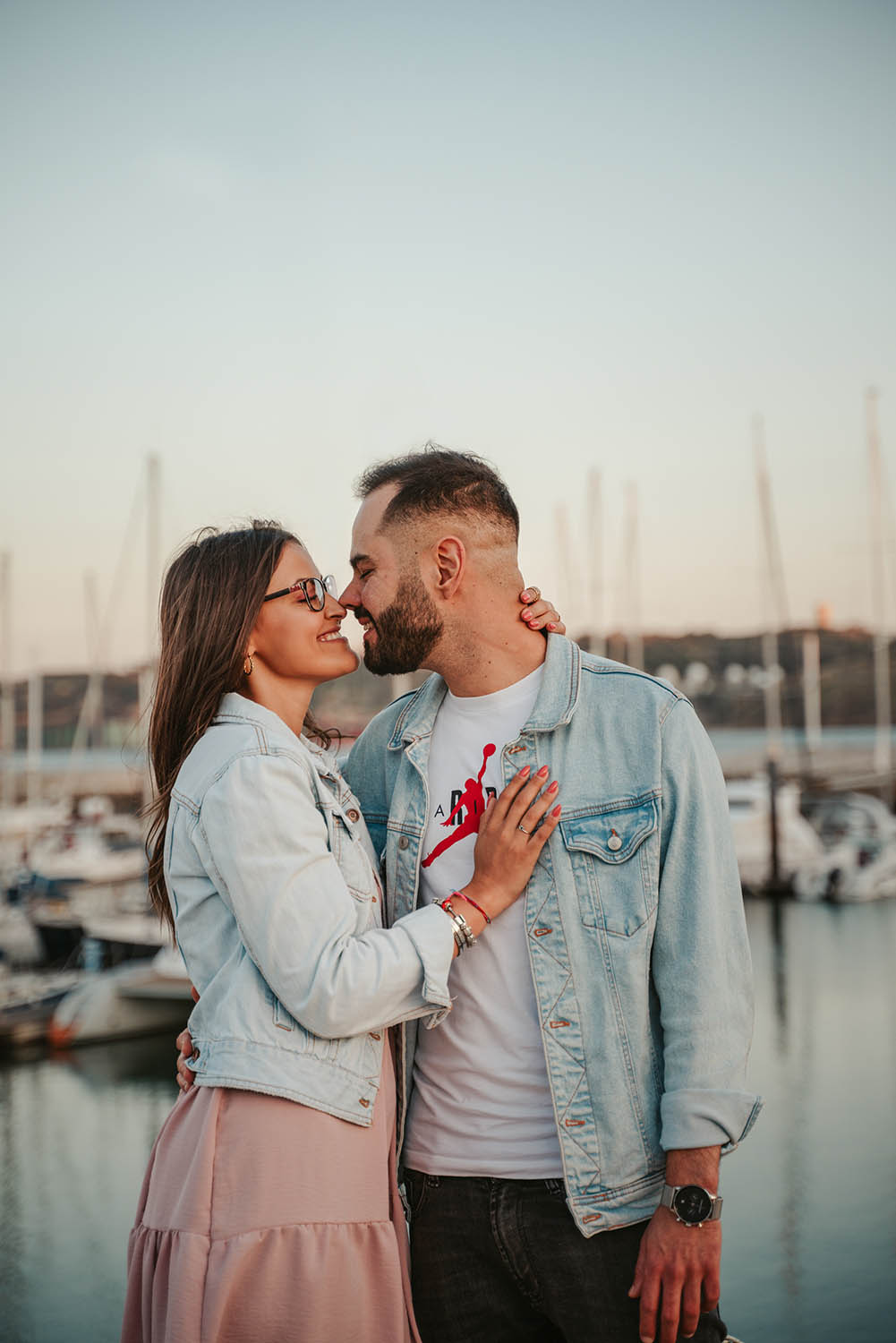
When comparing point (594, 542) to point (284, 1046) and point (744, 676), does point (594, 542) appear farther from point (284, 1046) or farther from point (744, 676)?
point (744, 676)

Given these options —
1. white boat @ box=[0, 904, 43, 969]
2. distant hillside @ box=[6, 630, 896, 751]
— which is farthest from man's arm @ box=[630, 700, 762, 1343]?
distant hillside @ box=[6, 630, 896, 751]

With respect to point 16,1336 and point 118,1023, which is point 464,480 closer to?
point 16,1336

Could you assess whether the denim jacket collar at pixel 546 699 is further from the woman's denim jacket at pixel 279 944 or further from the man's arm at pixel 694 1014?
the woman's denim jacket at pixel 279 944

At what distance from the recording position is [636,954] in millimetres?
2352

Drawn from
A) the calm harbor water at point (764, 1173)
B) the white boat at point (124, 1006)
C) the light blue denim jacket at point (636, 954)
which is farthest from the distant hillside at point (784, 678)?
the light blue denim jacket at point (636, 954)

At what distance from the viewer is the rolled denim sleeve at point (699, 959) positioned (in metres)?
2.22

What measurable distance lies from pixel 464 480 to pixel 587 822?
0.91 meters

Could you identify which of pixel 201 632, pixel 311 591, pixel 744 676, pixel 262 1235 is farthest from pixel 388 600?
pixel 744 676

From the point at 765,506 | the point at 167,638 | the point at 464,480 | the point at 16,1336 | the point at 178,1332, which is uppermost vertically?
the point at 765,506

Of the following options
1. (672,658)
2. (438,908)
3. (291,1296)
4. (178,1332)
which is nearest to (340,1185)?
(291,1296)

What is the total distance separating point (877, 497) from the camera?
106 feet

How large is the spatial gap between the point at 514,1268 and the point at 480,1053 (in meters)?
0.44

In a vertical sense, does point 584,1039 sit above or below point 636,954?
below

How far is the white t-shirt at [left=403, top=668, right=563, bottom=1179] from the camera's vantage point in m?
2.40
